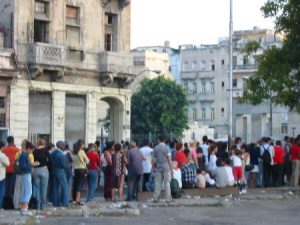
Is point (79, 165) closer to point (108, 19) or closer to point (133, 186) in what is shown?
point (133, 186)

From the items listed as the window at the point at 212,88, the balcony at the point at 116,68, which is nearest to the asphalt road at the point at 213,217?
the balcony at the point at 116,68

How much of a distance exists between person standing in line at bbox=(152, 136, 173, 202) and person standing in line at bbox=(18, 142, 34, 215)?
15.0 ft

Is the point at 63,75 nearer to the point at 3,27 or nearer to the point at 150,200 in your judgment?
the point at 3,27

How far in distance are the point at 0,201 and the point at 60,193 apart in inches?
79.2

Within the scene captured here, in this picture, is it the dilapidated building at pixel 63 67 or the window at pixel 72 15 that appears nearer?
the dilapidated building at pixel 63 67

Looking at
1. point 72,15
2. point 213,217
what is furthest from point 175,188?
point 72,15

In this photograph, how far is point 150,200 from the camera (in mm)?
24062

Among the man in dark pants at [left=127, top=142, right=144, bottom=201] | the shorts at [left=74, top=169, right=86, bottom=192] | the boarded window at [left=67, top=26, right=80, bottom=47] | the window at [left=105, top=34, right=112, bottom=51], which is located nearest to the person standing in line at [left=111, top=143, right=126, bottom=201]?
the man in dark pants at [left=127, top=142, right=144, bottom=201]

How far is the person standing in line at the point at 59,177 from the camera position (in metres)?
21.6

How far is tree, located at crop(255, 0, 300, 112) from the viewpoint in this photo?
90.6 ft

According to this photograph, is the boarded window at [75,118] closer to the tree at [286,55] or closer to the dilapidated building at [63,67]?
the dilapidated building at [63,67]

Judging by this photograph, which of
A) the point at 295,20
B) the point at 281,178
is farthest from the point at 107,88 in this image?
the point at 295,20

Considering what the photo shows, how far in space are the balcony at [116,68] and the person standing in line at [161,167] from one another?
50.7 ft

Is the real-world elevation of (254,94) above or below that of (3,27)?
below
